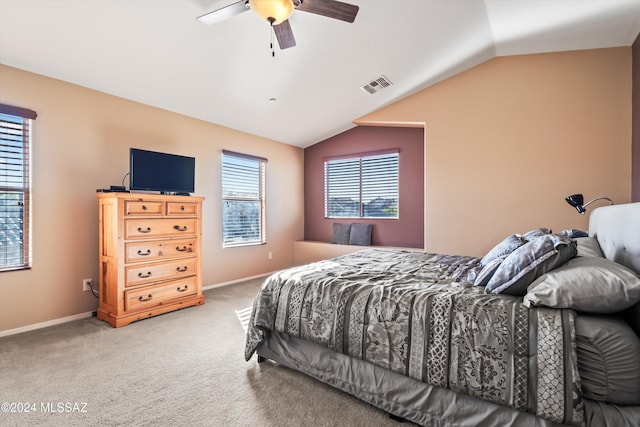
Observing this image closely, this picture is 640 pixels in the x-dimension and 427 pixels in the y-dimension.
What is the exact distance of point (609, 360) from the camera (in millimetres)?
1241

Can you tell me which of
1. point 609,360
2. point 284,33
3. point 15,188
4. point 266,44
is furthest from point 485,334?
point 15,188

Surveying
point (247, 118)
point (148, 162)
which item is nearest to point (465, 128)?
point (247, 118)

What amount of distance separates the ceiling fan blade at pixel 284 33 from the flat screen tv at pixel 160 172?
201cm

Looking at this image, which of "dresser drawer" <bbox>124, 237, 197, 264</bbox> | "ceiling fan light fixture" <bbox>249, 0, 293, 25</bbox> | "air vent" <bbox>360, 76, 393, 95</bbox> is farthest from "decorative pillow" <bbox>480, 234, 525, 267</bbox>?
"dresser drawer" <bbox>124, 237, 197, 264</bbox>

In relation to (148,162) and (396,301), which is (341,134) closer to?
(148,162)

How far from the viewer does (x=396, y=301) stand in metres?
1.72

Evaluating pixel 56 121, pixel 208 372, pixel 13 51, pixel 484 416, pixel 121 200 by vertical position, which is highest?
pixel 13 51

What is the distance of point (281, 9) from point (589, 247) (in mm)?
2800

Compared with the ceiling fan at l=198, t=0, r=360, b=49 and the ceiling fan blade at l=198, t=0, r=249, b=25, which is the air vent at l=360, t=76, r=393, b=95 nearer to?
the ceiling fan at l=198, t=0, r=360, b=49

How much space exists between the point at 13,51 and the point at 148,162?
1361 mm

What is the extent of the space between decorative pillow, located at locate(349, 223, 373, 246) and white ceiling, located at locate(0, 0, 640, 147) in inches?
91.4

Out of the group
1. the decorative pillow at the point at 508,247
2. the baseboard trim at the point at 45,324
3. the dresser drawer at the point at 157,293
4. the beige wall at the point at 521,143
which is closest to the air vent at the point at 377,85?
the beige wall at the point at 521,143

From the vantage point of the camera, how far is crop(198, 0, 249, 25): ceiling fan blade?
1998mm

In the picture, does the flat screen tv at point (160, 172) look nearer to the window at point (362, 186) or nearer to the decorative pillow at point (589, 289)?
the window at point (362, 186)
